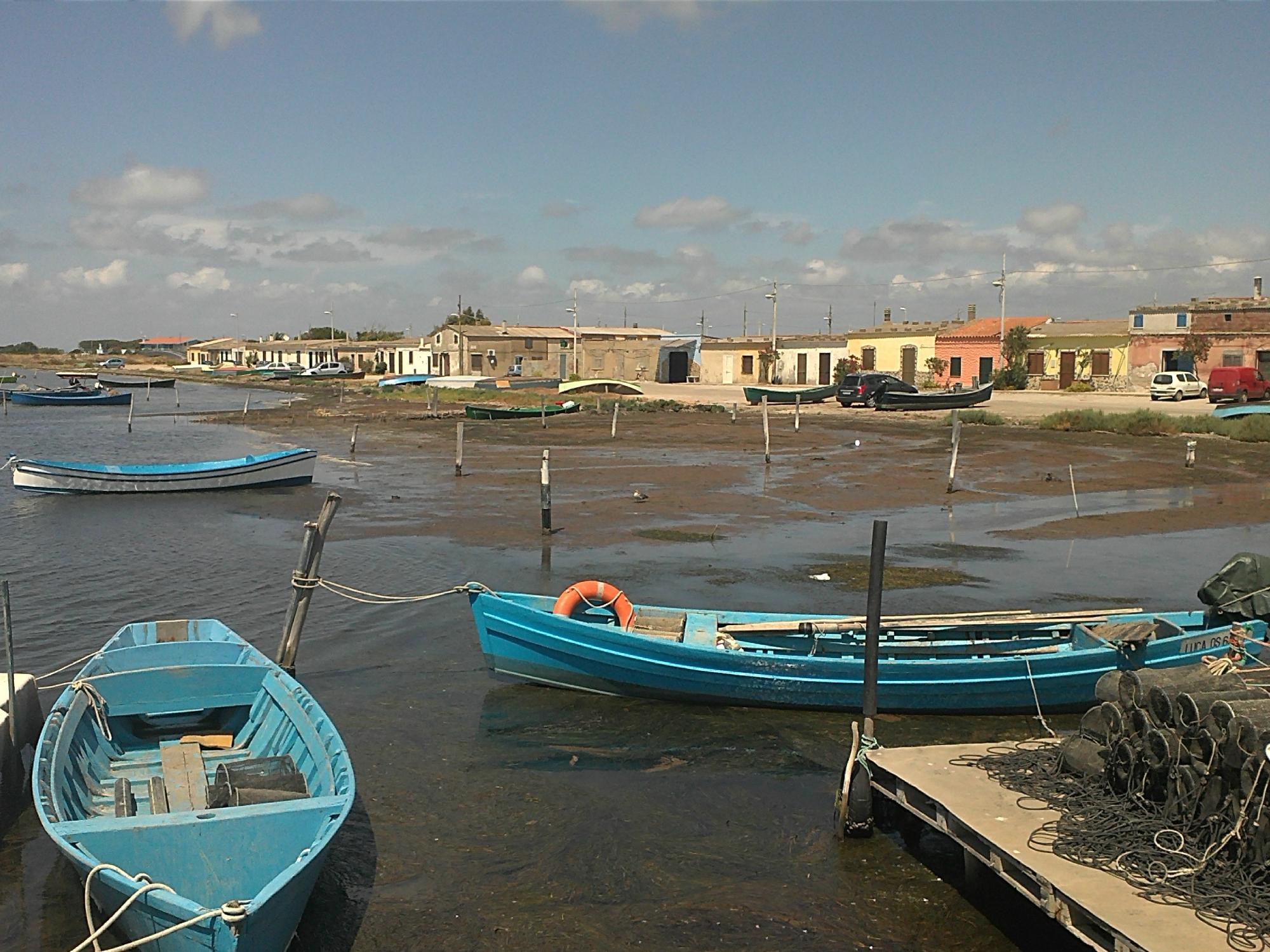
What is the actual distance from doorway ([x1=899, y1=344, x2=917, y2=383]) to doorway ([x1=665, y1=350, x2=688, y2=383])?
2224 cm

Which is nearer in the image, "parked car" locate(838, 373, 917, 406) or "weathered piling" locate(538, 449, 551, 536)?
"weathered piling" locate(538, 449, 551, 536)

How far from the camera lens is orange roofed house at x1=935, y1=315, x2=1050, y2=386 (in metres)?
66.6

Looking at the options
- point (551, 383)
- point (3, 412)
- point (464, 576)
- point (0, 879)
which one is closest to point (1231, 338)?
point (551, 383)

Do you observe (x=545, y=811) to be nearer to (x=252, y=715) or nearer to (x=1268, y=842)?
(x=252, y=715)

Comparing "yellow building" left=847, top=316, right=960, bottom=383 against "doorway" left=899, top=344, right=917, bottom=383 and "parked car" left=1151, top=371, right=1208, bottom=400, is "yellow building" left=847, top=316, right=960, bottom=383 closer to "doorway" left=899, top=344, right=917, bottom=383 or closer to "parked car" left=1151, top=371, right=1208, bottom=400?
"doorway" left=899, top=344, right=917, bottom=383

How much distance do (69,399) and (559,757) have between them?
77412 mm

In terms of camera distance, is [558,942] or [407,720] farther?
[407,720]

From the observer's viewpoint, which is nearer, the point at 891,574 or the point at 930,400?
the point at 891,574

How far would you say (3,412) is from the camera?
7250 cm

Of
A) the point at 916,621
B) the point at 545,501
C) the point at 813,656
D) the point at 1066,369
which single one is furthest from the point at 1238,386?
the point at 813,656

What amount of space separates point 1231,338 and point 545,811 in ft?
183

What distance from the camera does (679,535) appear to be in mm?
23578

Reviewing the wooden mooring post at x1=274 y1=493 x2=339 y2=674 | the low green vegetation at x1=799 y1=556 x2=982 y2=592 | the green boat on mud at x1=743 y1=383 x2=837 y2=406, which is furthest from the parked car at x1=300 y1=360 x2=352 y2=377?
the wooden mooring post at x1=274 y1=493 x2=339 y2=674

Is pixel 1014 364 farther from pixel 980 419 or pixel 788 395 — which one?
pixel 980 419
